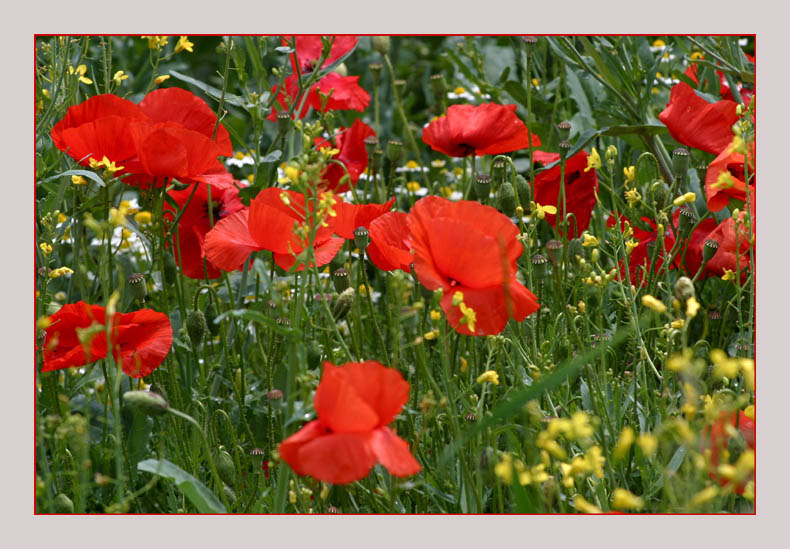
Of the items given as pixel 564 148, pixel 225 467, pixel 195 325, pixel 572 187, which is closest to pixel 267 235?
pixel 195 325

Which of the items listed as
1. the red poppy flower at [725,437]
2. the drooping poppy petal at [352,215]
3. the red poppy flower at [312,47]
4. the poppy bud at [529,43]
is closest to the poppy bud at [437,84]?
the red poppy flower at [312,47]

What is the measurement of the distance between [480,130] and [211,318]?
524 mm

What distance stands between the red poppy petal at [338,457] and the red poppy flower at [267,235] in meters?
0.36

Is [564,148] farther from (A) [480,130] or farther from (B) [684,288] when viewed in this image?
(B) [684,288]

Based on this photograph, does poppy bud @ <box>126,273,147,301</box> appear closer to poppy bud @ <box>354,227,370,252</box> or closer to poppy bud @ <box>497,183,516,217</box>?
poppy bud @ <box>354,227,370,252</box>

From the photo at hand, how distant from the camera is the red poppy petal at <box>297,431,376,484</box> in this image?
3.18 feet

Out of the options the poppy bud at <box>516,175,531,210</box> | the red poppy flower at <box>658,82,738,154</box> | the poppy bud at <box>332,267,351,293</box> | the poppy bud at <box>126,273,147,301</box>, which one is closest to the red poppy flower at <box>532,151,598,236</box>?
the poppy bud at <box>516,175,531,210</box>

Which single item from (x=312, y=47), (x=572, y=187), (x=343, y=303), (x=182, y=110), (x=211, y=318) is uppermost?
(x=312, y=47)

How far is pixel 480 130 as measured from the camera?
1583 millimetres

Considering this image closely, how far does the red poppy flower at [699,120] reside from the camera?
1.57 m

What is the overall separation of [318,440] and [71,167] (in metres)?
0.82

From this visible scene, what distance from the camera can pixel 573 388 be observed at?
1.53 meters

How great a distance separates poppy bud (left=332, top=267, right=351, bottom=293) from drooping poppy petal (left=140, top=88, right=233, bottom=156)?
318mm

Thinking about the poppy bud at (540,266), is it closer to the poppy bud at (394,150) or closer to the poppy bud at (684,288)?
the poppy bud at (684,288)
